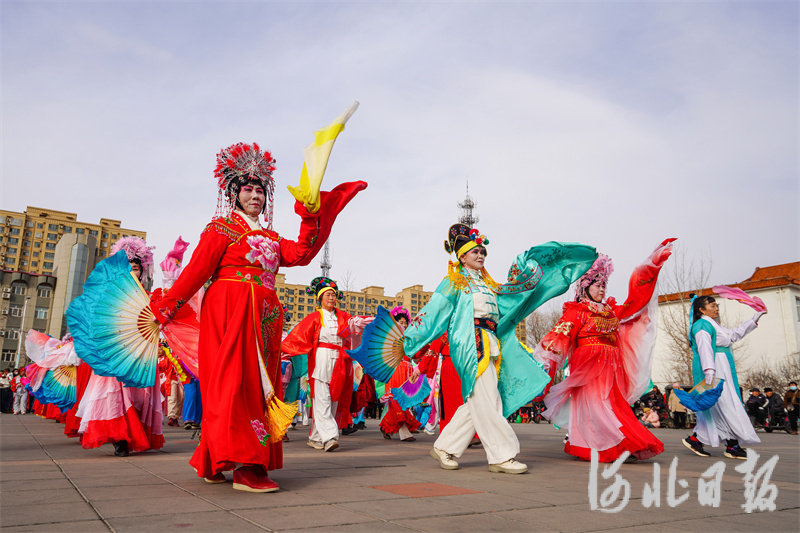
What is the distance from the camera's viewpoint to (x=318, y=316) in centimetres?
859

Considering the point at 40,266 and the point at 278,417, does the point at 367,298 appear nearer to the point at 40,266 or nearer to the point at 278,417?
the point at 40,266

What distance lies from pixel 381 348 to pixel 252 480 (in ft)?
8.07

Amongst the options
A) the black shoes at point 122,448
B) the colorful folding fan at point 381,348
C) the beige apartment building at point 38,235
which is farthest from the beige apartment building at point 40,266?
the colorful folding fan at point 381,348

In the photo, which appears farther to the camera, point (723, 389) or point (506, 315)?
point (723, 389)

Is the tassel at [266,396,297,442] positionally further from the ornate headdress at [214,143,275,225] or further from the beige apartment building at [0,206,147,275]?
the beige apartment building at [0,206,147,275]

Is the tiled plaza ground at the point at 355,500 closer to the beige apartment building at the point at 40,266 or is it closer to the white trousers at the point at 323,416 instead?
the white trousers at the point at 323,416

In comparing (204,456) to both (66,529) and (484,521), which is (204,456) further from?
(484,521)

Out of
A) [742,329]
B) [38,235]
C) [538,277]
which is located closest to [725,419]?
[742,329]

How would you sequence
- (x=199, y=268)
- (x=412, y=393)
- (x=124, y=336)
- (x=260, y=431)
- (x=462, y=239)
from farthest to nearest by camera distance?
(x=412, y=393) → (x=462, y=239) → (x=124, y=336) → (x=199, y=268) → (x=260, y=431)

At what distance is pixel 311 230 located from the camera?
4473mm

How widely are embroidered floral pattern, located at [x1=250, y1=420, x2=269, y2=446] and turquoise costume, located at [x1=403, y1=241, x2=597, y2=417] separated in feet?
6.04

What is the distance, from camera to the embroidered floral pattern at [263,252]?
4285mm

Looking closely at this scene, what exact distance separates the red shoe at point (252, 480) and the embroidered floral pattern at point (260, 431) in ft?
0.58

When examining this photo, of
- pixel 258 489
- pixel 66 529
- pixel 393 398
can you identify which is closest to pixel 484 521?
pixel 258 489
